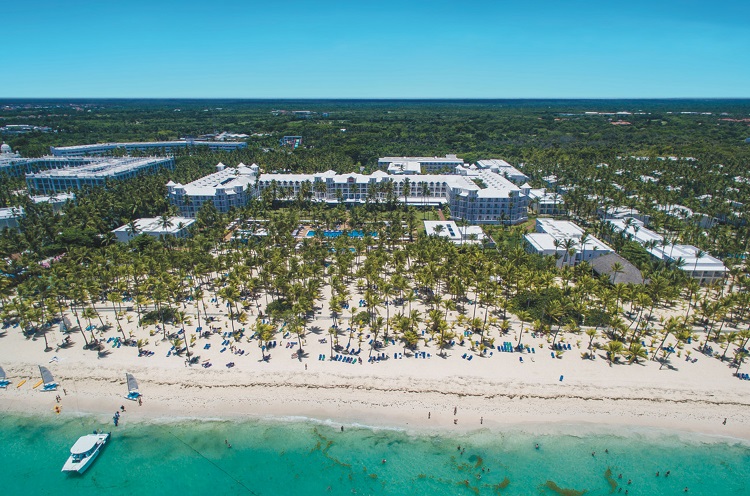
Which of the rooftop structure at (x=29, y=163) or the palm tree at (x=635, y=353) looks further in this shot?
the rooftop structure at (x=29, y=163)

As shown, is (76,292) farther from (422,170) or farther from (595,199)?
(422,170)

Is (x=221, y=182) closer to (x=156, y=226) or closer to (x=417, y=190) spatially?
(x=156, y=226)

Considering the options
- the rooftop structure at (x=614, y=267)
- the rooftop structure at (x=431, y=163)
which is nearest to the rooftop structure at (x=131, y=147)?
the rooftop structure at (x=431, y=163)

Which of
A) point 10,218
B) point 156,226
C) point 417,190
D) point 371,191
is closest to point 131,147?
point 10,218

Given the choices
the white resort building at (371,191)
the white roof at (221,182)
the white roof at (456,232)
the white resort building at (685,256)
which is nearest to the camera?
the white resort building at (685,256)

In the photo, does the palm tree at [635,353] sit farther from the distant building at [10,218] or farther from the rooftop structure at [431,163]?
the rooftop structure at [431,163]

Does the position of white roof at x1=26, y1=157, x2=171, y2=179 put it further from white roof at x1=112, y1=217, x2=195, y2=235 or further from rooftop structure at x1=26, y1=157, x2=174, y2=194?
white roof at x1=112, y1=217, x2=195, y2=235
